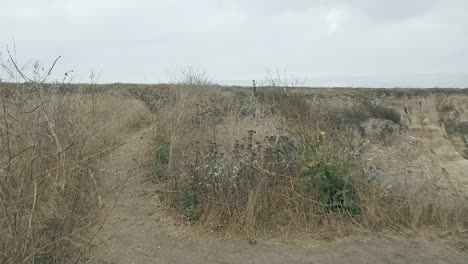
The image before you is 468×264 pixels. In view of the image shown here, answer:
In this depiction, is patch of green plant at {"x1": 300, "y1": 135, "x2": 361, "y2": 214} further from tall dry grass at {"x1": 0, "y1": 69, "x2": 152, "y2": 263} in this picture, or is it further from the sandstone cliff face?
tall dry grass at {"x1": 0, "y1": 69, "x2": 152, "y2": 263}

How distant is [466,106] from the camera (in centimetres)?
2286

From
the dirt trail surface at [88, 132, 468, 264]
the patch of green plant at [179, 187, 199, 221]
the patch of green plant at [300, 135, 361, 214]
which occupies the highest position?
the patch of green plant at [300, 135, 361, 214]

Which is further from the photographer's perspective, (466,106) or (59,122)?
(466,106)

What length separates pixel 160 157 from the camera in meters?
6.84

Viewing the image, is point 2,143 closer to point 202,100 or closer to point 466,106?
point 202,100

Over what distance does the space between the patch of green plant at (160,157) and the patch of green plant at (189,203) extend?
3.45 ft

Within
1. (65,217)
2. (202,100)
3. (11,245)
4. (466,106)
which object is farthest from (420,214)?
(466,106)

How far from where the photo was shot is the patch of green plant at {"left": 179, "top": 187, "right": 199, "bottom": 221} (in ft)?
17.1

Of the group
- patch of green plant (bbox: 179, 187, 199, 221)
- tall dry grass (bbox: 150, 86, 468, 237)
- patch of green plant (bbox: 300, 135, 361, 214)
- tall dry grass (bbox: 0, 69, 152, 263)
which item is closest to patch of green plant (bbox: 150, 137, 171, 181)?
tall dry grass (bbox: 150, 86, 468, 237)

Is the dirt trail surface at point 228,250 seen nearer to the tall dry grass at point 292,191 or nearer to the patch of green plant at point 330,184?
the tall dry grass at point 292,191

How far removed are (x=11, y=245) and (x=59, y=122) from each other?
5.59 ft

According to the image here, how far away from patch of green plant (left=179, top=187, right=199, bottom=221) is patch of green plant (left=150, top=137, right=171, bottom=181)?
1053 millimetres

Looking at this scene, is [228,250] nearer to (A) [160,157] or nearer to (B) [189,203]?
(B) [189,203]

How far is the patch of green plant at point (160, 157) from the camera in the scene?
6547mm
